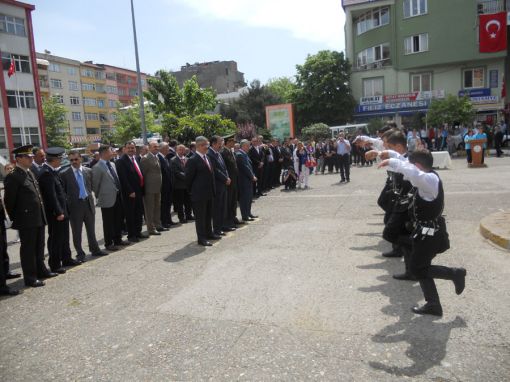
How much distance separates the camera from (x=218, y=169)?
872 cm

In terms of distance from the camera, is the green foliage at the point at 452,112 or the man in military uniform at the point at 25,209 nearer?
the man in military uniform at the point at 25,209

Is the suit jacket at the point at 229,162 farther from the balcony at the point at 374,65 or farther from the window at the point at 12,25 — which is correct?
the window at the point at 12,25

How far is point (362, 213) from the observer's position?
33.7 feet

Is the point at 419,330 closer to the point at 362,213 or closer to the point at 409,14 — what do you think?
the point at 362,213

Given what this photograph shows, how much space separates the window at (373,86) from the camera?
126 feet

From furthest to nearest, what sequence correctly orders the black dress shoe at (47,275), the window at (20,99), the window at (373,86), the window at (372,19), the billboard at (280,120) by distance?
the window at (373,86)
the window at (372,19)
the window at (20,99)
the billboard at (280,120)
the black dress shoe at (47,275)

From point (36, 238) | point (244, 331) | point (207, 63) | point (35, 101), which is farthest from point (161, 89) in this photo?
point (207, 63)

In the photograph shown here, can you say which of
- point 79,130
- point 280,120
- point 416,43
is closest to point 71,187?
point 280,120

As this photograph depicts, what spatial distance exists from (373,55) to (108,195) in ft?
118

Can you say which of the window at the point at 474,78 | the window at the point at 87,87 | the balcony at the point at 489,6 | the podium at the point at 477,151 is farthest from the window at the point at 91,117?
the podium at the point at 477,151

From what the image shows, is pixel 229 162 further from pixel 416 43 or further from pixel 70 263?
pixel 416 43

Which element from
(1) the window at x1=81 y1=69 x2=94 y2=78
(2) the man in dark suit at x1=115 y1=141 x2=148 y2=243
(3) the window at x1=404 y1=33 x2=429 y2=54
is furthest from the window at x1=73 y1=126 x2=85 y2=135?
(2) the man in dark suit at x1=115 y1=141 x2=148 y2=243

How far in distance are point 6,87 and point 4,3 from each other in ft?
22.2

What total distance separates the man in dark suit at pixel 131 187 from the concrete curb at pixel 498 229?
259 inches
